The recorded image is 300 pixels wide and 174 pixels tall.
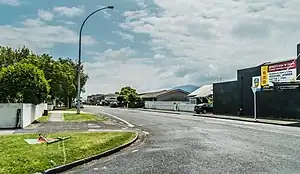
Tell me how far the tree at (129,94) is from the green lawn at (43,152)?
75425 millimetres

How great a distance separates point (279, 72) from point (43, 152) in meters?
29.7

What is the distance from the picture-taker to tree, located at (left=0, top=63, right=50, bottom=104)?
80.4 ft

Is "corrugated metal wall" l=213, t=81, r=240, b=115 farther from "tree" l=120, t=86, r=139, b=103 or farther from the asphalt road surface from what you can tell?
"tree" l=120, t=86, r=139, b=103

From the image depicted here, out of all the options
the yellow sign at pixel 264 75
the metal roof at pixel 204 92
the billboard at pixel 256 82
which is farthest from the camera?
the metal roof at pixel 204 92

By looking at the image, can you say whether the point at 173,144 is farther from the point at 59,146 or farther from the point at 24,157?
the point at 24,157

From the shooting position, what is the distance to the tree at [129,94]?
9056 cm

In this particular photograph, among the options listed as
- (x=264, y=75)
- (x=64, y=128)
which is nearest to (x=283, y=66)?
(x=264, y=75)

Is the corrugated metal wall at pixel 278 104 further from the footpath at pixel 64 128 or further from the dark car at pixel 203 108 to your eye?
the footpath at pixel 64 128

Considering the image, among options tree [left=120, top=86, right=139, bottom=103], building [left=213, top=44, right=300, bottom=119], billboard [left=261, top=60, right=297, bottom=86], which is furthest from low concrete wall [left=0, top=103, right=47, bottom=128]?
tree [left=120, top=86, right=139, bottom=103]

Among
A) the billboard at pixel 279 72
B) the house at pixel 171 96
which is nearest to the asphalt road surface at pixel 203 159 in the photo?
the billboard at pixel 279 72

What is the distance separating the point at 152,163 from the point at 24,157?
3.60m

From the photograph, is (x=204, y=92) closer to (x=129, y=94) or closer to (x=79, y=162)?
(x=129, y=94)

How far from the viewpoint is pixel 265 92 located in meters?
37.8

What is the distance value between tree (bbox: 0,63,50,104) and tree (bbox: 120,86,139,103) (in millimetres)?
64202
